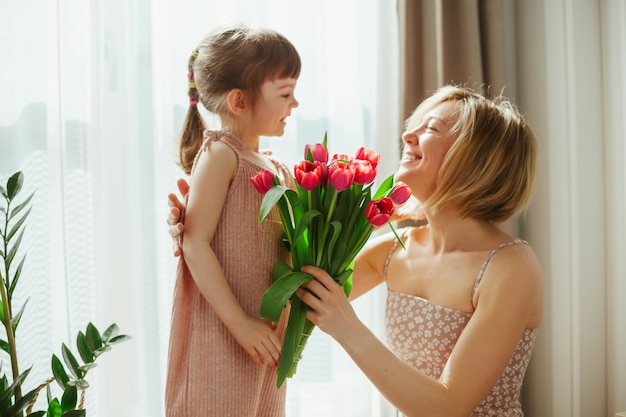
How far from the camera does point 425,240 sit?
1.93m

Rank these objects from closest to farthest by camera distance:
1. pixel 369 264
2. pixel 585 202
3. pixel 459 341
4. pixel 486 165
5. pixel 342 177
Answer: pixel 342 177 → pixel 459 341 → pixel 486 165 → pixel 369 264 → pixel 585 202

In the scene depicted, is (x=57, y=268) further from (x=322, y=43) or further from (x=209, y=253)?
(x=322, y=43)

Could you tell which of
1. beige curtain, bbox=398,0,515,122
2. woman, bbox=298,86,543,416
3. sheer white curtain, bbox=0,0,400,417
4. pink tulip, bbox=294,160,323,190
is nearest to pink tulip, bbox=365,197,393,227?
pink tulip, bbox=294,160,323,190

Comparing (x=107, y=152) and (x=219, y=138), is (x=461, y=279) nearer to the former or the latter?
(x=219, y=138)

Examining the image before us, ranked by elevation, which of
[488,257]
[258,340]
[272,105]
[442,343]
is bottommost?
[442,343]

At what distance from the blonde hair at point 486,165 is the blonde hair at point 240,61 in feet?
1.55

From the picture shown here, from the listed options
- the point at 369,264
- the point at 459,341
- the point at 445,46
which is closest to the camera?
the point at 459,341

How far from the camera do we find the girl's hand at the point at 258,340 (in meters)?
1.45

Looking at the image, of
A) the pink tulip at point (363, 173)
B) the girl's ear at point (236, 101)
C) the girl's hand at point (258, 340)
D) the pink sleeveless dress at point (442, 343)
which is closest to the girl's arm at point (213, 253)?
the girl's hand at point (258, 340)

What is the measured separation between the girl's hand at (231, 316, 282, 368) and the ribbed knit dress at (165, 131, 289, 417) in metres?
0.06

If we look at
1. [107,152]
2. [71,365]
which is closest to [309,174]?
[71,365]

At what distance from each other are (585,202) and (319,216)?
1.53 m

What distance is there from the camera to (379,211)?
4.52 feet

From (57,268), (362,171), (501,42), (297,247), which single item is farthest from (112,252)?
(501,42)
